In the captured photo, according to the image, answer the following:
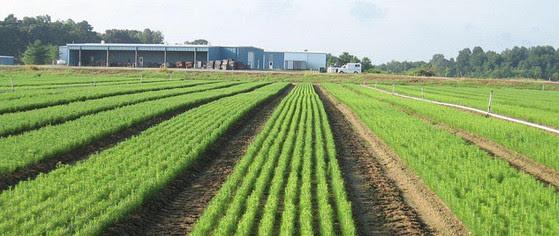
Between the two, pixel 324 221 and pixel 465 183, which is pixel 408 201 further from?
pixel 324 221

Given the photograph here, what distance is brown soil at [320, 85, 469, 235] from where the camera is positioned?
8.84m

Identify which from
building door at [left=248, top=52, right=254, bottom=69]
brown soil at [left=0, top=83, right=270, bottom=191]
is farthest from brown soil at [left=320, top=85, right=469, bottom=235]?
building door at [left=248, top=52, right=254, bottom=69]

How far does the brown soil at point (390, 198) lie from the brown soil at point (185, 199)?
8.99ft

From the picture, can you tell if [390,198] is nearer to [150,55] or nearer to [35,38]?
[150,55]

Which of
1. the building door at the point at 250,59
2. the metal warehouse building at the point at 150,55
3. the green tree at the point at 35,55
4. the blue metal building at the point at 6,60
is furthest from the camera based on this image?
the building door at the point at 250,59

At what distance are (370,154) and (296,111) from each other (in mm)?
12005

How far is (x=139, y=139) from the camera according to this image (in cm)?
1605

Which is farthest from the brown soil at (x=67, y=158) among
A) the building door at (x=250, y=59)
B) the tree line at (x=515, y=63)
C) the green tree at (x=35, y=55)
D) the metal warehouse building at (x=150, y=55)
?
the tree line at (x=515, y=63)

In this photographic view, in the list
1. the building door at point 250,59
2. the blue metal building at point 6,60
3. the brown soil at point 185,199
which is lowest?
the brown soil at point 185,199

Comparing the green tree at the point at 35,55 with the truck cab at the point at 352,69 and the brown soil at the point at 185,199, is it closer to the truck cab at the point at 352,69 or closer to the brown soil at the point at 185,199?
the truck cab at the point at 352,69

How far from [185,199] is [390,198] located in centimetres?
→ 386

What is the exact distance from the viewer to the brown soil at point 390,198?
8836mm

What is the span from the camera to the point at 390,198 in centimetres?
1084

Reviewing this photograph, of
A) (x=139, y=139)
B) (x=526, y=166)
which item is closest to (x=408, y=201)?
(x=526, y=166)
